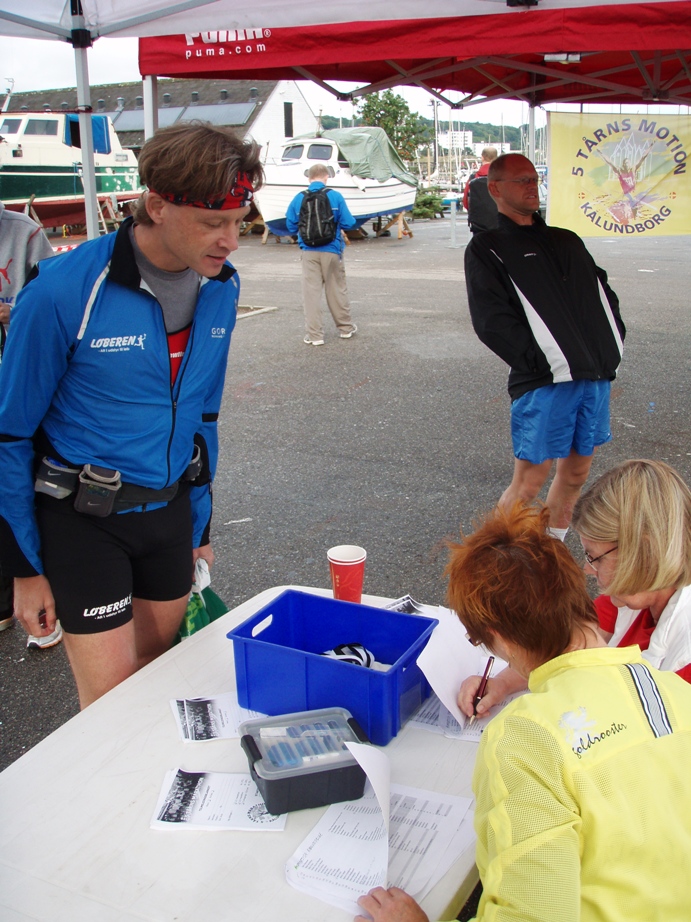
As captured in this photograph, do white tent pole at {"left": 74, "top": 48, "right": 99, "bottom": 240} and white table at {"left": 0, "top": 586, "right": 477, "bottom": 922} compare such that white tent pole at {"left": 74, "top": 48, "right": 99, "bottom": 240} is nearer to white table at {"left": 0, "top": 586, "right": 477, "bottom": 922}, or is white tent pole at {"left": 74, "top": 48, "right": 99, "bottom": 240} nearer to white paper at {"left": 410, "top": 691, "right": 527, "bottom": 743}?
white table at {"left": 0, "top": 586, "right": 477, "bottom": 922}

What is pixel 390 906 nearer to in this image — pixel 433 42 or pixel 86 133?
pixel 433 42

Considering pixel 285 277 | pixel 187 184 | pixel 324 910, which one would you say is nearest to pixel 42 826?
pixel 324 910

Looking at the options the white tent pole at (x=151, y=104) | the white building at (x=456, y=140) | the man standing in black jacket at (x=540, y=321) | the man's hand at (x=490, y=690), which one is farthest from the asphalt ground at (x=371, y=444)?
the white building at (x=456, y=140)

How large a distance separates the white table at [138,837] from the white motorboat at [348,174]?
1760cm

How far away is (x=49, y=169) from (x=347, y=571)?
1900 centimetres

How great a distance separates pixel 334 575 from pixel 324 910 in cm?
89

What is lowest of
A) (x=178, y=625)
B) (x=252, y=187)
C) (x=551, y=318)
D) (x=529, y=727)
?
(x=178, y=625)

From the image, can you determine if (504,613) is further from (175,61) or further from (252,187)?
(175,61)

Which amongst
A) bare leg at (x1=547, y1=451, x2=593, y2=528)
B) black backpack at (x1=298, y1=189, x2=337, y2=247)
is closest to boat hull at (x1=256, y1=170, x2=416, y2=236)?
black backpack at (x1=298, y1=189, x2=337, y2=247)

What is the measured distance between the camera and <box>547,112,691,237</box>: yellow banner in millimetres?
4305

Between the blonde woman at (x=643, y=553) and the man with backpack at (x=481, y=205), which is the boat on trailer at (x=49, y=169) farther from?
the blonde woman at (x=643, y=553)

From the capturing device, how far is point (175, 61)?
3395 mm

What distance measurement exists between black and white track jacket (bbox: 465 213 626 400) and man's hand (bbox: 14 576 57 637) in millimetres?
2295

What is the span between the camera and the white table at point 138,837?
122cm
